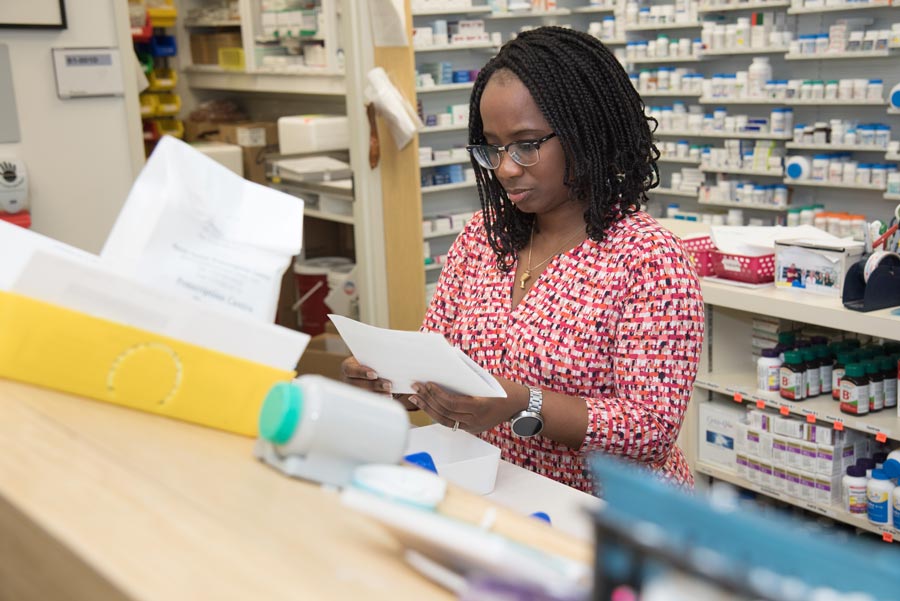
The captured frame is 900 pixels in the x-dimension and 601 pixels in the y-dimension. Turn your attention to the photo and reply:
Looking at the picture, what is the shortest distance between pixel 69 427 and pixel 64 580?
0.77 ft

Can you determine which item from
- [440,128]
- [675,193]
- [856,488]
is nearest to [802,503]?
[856,488]

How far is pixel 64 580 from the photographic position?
2.80 feet

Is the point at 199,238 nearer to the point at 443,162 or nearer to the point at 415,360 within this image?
the point at 415,360

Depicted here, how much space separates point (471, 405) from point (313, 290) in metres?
4.55

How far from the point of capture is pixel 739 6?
6.70 metres

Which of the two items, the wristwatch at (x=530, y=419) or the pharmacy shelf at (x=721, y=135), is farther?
the pharmacy shelf at (x=721, y=135)

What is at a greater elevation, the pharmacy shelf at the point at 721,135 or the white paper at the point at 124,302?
the white paper at the point at 124,302

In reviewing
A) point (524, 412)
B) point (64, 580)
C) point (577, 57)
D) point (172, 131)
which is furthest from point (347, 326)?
point (172, 131)

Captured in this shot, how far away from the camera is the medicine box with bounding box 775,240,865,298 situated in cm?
322

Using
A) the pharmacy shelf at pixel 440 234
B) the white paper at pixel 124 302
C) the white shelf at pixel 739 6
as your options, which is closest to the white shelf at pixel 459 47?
the pharmacy shelf at pixel 440 234

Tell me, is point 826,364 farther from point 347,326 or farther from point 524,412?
point 347,326

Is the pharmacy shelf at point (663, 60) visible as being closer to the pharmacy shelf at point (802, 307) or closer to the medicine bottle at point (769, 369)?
the pharmacy shelf at point (802, 307)

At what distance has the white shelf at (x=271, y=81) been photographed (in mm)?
6562

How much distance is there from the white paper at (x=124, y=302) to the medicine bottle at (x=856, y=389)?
2579mm
